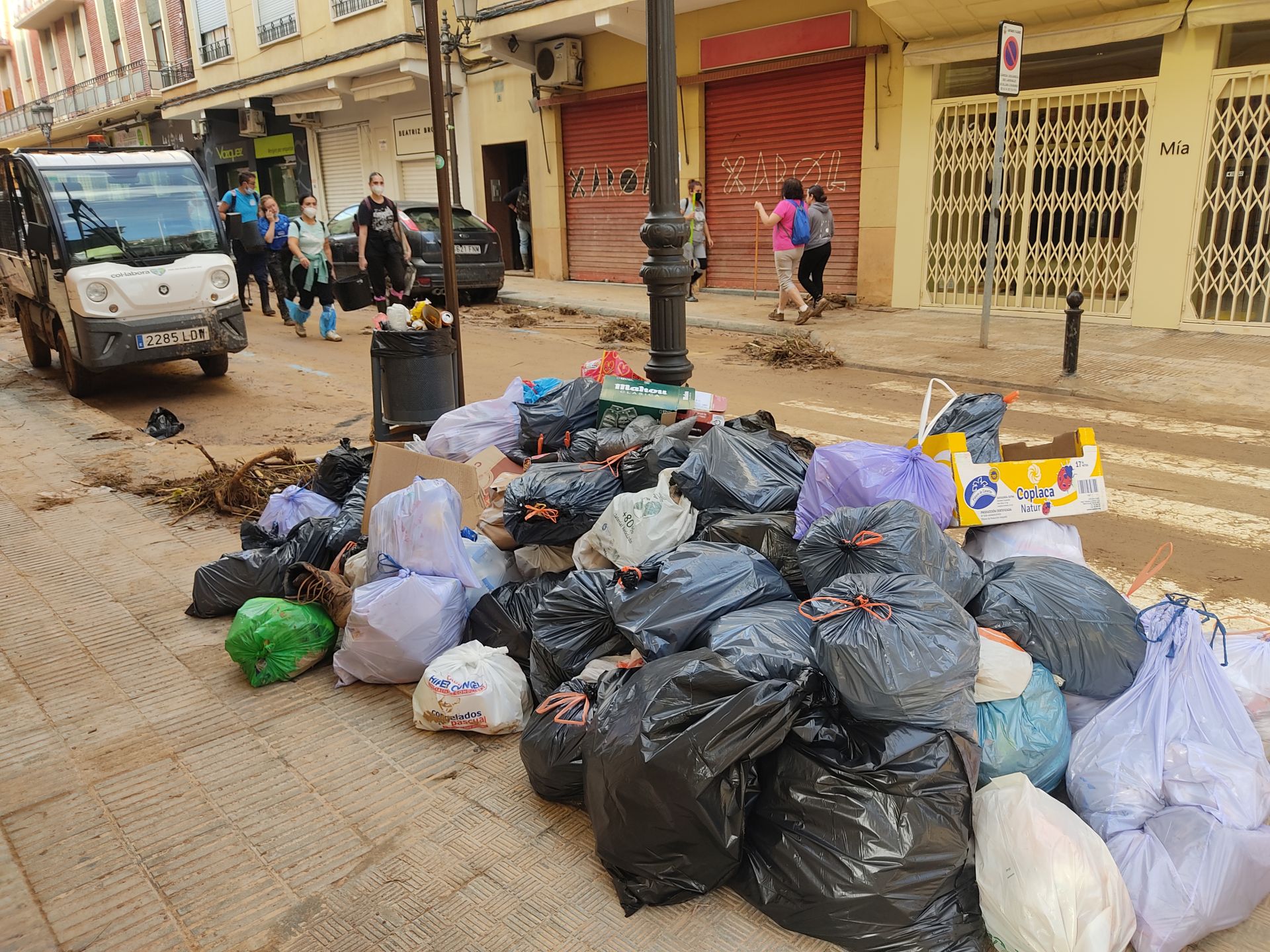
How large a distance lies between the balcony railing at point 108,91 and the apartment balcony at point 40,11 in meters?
2.58

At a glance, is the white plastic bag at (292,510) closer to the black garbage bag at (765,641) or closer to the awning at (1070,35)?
the black garbage bag at (765,641)

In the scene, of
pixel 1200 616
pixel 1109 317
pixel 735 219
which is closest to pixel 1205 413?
pixel 1109 317

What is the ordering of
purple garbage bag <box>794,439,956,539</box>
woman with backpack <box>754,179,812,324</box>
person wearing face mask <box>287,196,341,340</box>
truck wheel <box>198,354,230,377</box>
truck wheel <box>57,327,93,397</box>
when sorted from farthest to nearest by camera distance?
woman with backpack <box>754,179,812,324</box> → person wearing face mask <box>287,196,341,340</box> → truck wheel <box>198,354,230,377</box> → truck wheel <box>57,327,93,397</box> → purple garbage bag <box>794,439,956,539</box>

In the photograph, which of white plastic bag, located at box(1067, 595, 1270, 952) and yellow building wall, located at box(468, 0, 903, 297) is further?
yellow building wall, located at box(468, 0, 903, 297)

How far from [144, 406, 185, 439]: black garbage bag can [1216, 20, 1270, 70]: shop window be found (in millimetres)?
10753

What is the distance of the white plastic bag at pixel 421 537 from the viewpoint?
367cm

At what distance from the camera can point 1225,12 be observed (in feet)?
30.5

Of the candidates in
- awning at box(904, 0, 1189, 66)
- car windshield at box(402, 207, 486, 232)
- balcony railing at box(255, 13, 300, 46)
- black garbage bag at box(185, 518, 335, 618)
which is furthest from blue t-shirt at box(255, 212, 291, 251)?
balcony railing at box(255, 13, 300, 46)

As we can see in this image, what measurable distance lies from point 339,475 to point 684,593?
9.16ft

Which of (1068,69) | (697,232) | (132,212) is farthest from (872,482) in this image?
(697,232)

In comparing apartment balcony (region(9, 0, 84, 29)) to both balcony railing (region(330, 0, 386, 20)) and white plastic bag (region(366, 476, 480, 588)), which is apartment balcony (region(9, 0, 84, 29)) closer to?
balcony railing (region(330, 0, 386, 20))

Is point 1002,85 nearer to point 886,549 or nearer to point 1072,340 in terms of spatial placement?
point 1072,340

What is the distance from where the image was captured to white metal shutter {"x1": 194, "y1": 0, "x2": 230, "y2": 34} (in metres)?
24.8

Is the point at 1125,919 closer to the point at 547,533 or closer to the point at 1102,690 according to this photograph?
the point at 1102,690
